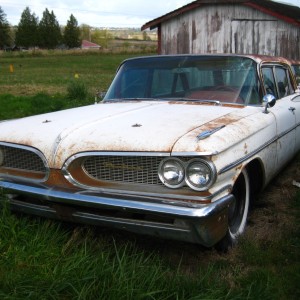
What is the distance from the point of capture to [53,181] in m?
3.10

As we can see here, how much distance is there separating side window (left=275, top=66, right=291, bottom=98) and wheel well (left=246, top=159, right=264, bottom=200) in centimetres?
145

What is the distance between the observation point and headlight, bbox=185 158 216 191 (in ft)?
8.98

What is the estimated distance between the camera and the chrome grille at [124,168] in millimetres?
2873

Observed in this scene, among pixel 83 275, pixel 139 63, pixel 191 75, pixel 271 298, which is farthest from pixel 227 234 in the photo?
pixel 139 63

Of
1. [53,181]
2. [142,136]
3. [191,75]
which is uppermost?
[191,75]

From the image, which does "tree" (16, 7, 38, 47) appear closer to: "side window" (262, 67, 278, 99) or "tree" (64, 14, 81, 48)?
"tree" (64, 14, 81, 48)

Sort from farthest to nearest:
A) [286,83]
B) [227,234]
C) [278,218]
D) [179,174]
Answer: [286,83] → [278,218] → [227,234] → [179,174]

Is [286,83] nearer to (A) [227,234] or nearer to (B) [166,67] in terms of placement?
(B) [166,67]

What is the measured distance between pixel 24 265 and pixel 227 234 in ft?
4.64

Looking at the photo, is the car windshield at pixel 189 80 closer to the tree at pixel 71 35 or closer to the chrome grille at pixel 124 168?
the chrome grille at pixel 124 168

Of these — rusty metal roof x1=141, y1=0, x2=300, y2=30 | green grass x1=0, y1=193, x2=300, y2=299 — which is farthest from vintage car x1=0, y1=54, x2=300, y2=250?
rusty metal roof x1=141, y1=0, x2=300, y2=30

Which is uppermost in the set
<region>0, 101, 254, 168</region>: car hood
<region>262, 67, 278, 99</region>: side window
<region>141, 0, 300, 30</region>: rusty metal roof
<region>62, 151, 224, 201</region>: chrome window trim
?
<region>141, 0, 300, 30</region>: rusty metal roof

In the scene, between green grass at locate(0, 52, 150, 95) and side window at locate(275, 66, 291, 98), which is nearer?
side window at locate(275, 66, 291, 98)

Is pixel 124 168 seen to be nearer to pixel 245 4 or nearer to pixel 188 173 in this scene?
pixel 188 173
